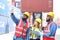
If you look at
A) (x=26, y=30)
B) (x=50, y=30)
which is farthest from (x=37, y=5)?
(x=50, y=30)

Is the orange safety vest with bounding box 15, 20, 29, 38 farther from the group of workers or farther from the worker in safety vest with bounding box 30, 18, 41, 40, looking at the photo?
the worker in safety vest with bounding box 30, 18, 41, 40

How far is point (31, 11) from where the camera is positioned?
3.98 metres

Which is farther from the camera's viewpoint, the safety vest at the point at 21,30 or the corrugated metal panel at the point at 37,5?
the corrugated metal panel at the point at 37,5

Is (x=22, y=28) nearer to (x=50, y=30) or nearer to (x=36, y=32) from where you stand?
(x=36, y=32)

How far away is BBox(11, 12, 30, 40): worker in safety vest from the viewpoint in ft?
11.4

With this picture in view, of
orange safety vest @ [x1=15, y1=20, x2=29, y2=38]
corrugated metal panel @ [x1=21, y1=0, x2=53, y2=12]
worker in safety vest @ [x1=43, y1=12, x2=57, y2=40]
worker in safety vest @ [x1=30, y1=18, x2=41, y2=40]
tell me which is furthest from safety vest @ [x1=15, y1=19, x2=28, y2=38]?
corrugated metal panel @ [x1=21, y1=0, x2=53, y2=12]

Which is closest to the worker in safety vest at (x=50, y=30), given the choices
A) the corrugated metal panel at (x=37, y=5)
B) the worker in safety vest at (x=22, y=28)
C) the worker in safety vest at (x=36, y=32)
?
the worker in safety vest at (x=36, y=32)

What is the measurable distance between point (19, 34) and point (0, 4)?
2.30 ft

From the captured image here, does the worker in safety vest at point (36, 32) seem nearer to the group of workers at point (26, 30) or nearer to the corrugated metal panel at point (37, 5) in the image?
the group of workers at point (26, 30)

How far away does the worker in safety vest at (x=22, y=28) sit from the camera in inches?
137

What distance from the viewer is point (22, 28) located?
3502 millimetres

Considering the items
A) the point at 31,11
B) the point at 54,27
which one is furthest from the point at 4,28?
the point at 54,27

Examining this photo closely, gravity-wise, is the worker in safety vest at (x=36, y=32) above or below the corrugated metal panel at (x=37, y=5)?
below

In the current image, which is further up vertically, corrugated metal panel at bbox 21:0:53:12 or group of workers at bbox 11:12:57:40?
corrugated metal panel at bbox 21:0:53:12
